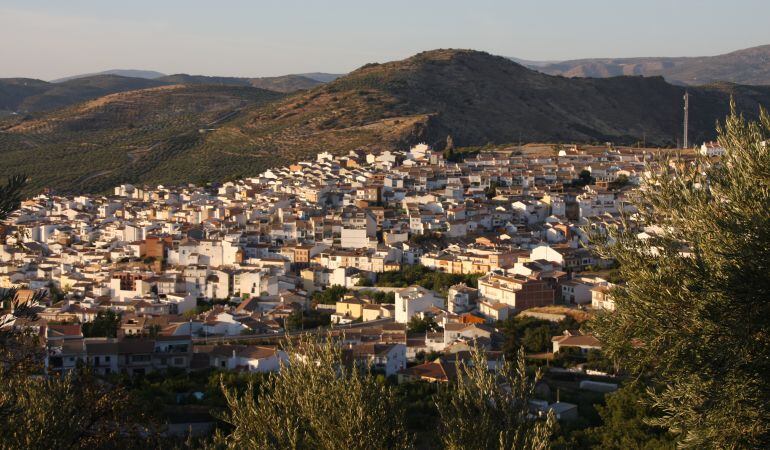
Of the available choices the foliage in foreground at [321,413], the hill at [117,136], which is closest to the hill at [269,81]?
the hill at [117,136]

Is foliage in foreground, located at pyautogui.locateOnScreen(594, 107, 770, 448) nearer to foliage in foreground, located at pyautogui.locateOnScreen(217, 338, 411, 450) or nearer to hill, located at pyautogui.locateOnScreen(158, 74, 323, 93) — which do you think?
foliage in foreground, located at pyautogui.locateOnScreen(217, 338, 411, 450)

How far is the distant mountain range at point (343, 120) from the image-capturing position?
191 feet

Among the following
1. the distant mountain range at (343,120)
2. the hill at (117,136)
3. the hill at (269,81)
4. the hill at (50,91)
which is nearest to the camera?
the hill at (117,136)

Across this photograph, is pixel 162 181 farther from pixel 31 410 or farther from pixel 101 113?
pixel 31 410

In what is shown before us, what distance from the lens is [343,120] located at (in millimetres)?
62969

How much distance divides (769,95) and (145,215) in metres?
80.0

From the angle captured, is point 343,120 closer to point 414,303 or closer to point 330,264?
point 330,264

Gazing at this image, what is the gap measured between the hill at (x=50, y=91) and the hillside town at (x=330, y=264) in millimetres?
84142

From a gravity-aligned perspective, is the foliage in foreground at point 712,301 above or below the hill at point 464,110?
below

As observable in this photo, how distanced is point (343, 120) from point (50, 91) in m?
84.3

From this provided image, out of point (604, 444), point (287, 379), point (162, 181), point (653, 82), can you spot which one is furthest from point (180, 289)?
point (653, 82)

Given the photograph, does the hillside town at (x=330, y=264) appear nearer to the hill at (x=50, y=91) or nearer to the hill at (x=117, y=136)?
the hill at (x=117, y=136)

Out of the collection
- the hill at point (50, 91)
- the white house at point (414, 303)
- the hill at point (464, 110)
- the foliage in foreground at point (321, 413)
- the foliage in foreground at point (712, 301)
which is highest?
the hill at point (50, 91)

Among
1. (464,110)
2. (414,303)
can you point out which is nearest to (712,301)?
(414,303)
